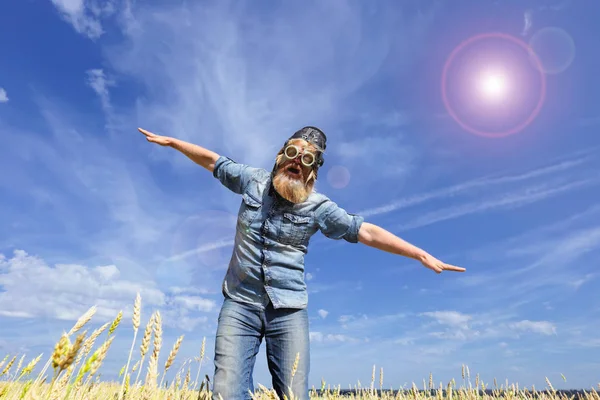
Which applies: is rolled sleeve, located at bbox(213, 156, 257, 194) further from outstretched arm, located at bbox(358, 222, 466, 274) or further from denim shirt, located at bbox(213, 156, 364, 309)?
outstretched arm, located at bbox(358, 222, 466, 274)

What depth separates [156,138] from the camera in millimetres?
5191

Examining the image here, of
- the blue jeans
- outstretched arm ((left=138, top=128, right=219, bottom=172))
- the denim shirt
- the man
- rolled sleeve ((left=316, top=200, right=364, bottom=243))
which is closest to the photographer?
the blue jeans

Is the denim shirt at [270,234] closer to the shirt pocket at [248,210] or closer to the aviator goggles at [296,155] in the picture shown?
the shirt pocket at [248,210]

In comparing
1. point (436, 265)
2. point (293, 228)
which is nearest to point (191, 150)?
point (293, 228)

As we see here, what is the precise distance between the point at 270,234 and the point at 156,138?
71.1 inches

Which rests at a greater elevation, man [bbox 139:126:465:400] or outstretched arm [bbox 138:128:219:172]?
outstretched arm [bbox 138:128:219:172]

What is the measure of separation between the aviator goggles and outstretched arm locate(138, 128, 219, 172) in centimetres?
89

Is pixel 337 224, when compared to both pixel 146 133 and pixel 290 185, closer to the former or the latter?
pixel 290 185

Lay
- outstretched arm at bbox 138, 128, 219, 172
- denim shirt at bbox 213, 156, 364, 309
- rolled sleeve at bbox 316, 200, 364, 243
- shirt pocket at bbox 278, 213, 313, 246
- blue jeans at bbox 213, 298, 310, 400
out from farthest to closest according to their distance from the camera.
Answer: outstretched arm at bbox 138, 128, 219, 172 → rolled sleeve at bbox 316, 200, 364, 243 → shirt pocket at bbox 278, 213, 313, 246 → denim shirt at bbox 213, 156, 364, 309 → blue jeans at bbox 213, 298, 310, 400

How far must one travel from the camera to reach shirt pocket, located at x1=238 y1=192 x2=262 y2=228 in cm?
472

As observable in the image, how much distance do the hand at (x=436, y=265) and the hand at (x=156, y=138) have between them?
316 centimetres

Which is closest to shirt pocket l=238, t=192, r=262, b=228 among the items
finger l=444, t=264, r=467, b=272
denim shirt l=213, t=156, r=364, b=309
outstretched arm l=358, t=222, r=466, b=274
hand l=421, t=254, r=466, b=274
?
denim shirt l=213, t=156, r=364, b=309

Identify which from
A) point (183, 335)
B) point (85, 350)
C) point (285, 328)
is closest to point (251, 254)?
point (285, 328)

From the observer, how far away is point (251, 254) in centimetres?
459
